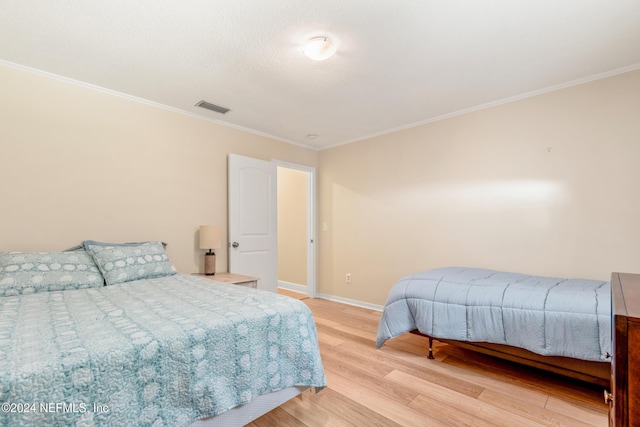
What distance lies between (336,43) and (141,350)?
7.01 ft

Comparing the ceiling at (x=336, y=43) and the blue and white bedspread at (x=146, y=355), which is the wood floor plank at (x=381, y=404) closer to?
the blue and white bedspread at (x=146, y=355)

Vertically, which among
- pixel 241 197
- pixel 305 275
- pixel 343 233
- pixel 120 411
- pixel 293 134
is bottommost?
pixel 305 275

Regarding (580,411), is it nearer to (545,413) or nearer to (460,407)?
(545,413)

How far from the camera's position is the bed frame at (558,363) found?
1833 mm

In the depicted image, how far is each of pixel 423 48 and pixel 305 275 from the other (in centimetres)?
392

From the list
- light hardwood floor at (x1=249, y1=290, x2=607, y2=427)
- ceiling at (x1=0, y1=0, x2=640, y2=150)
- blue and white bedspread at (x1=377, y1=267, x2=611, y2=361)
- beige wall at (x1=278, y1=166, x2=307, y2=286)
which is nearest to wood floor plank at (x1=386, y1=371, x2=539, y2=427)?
light hardwood floor at (x1=249, y1=290, x2=607, y2=427)

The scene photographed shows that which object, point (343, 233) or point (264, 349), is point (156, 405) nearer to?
point (264, 349)

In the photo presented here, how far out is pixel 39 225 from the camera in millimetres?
2393

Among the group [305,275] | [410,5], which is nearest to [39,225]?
[410,5]

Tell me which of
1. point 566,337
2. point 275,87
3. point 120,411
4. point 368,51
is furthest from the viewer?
point 275,87

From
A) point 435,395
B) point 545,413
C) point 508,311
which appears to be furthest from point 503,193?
point 435,395

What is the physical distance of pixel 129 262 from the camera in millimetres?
2414

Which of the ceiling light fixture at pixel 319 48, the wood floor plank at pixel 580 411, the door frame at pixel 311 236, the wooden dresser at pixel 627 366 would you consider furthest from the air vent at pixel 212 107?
the wood floor plank at pixel 580 411

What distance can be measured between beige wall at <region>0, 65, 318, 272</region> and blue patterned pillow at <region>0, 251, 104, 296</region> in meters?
0.34
